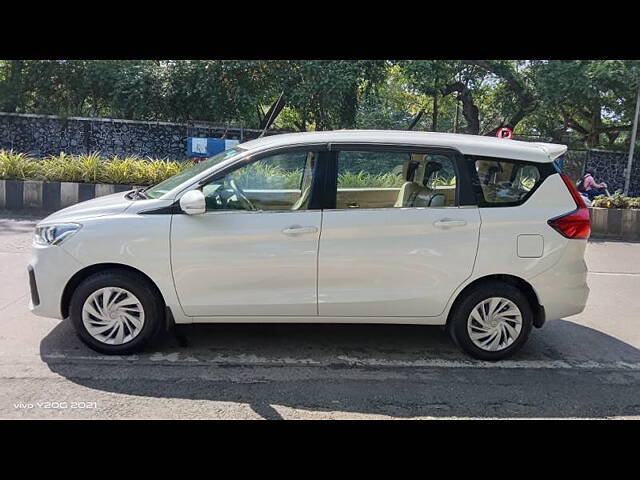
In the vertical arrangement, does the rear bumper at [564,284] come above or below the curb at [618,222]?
below

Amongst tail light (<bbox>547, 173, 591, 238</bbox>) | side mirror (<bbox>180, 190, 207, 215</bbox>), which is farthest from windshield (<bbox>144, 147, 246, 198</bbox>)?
tail light (<bbox>547, 173, 591, 238</bbox>)

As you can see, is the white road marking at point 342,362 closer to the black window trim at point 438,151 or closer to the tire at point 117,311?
the tire at point 117,311

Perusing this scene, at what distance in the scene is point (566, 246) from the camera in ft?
13.8

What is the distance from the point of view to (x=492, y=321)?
Result: 4277 millimetres

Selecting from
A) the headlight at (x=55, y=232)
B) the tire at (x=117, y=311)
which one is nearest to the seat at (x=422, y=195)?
the tire at (x=117, y=311)

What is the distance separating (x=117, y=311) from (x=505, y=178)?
322 centimetres

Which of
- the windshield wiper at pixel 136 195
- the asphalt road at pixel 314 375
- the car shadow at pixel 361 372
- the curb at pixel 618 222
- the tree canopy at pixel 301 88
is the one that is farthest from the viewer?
the tree canopy at pixel 301 88

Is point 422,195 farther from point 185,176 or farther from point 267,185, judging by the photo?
point 185,176

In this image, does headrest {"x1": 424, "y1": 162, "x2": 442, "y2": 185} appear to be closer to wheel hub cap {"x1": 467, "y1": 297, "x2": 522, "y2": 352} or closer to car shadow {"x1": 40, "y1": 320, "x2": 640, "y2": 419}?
wheel hub cap {"x1": 467, "y1": 297, "x2": 522, "y2": 352}

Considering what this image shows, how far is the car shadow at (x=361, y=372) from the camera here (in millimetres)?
3615

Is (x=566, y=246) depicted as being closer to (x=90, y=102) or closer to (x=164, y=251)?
(x=164, y=251)

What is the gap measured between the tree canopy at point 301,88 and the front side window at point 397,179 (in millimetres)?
11891

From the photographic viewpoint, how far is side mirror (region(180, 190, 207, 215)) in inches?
155

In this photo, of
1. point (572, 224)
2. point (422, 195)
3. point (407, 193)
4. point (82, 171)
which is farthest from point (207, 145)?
point (572, 224)
